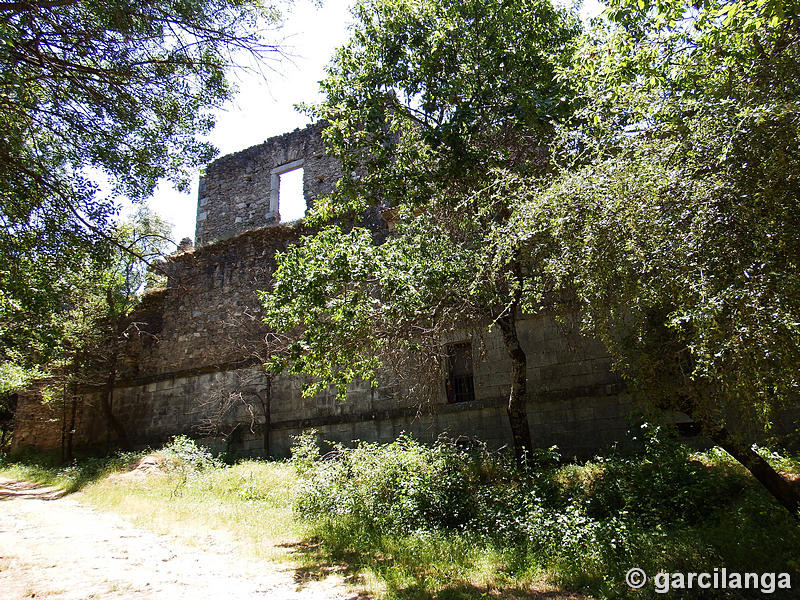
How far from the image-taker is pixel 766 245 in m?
3.51

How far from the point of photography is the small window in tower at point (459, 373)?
10.9 meters

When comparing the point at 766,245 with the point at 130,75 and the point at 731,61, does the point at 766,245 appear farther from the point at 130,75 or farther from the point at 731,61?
the point at 130,75

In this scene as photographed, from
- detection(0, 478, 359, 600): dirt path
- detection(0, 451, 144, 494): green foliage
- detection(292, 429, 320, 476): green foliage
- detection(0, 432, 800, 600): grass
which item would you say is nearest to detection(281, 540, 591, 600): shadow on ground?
detection(0, 432, 800, 600): grass

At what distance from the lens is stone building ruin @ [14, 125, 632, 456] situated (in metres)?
9.52

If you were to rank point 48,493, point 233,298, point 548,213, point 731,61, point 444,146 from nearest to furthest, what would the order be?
point 731,61 < point 548,213 < point 444,146 < point 48,493 < point 233,298

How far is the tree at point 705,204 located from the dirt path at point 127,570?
3820mm

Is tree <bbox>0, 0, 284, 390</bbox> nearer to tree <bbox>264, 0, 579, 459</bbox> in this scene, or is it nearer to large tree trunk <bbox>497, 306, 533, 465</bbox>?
tree <bbox>264, 0, 579, 459</bbox>

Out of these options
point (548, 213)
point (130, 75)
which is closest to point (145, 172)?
point (130, 75)

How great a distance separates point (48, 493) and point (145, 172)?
8.58 meters

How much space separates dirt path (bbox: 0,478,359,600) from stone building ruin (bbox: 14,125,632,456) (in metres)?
4.46

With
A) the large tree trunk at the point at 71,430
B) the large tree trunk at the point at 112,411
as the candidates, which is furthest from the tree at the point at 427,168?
the large tree trunk at the point at 71,430

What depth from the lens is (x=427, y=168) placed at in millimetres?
8344

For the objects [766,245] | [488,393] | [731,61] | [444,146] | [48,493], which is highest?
[444,146]

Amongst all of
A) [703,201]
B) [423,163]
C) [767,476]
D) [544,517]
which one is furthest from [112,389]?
[703,201]
